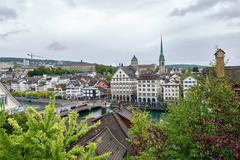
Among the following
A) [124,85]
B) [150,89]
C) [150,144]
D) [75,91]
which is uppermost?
[124,85]

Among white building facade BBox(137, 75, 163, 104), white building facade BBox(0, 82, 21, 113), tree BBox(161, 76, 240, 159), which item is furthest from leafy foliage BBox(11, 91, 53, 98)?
tree BBox(161, 76, 240, 159)

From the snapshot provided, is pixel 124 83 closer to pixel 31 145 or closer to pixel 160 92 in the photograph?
pixel 160 92

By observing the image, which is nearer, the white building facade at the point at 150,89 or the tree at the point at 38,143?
the tree at the point at 38,143

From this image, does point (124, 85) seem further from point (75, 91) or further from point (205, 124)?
point (205, 124)

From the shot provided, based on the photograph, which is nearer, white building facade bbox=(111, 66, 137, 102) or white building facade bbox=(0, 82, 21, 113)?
white building facade bbox=(0, 82, 21, 113)

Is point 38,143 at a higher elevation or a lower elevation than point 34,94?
higher

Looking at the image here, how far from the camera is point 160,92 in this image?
108 meters

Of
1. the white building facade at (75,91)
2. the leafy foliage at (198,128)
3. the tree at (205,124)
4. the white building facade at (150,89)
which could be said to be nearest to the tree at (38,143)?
the tree at (205,124)

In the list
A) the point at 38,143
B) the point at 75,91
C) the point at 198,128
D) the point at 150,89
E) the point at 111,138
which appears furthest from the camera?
the point at 75,91

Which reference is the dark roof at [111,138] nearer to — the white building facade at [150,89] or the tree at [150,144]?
the tree at [150,144]

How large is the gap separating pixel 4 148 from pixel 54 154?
1.32 m

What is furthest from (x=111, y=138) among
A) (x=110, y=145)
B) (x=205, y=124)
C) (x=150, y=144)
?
(x=205, y=124)

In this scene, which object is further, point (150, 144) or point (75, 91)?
point (75, 91)

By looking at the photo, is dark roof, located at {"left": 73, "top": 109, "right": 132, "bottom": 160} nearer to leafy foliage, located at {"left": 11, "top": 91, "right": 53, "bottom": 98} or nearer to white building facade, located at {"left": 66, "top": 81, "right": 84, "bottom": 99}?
leafy foliage, located at {"left": 11, "top": 91, "right": 53, "bottom": 98}
